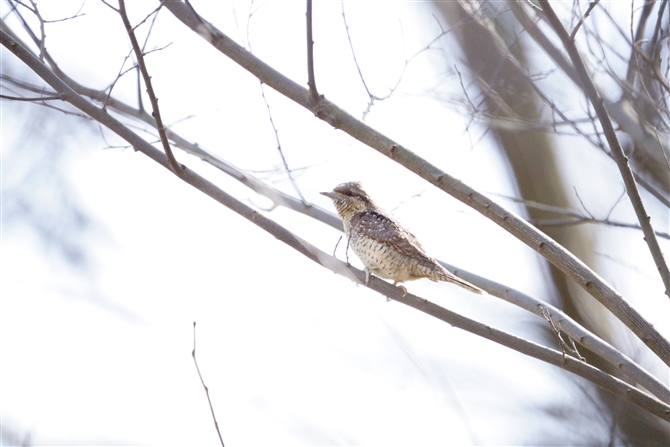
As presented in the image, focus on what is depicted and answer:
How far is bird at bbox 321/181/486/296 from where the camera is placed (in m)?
4.91

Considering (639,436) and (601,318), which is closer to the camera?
(639,436)

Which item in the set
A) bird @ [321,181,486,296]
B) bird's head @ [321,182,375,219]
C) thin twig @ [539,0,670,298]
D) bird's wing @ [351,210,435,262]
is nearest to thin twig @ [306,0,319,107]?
thin twig @ [539,0,670,298]

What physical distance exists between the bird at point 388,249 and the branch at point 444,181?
4.43ft

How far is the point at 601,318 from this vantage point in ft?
20.1

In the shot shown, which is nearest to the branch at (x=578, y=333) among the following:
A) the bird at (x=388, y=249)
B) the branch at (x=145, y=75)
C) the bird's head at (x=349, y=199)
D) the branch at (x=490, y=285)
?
the branch at (x=490, y=285)

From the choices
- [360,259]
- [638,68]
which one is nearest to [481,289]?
[360,259]

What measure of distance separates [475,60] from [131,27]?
150 inches

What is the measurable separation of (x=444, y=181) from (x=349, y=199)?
232cm

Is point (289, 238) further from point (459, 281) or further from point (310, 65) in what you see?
point (459, 281)

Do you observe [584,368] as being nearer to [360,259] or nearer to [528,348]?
[528,348]

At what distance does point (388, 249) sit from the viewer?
506cm

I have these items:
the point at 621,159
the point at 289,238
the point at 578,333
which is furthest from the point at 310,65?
the point at 578,333

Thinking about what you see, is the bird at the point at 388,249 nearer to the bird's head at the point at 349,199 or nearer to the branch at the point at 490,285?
the bird's head at the point at 349,199

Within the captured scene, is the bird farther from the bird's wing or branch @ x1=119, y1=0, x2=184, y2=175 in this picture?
branch @ x1=119, y1=0, x2=184, y2=175
